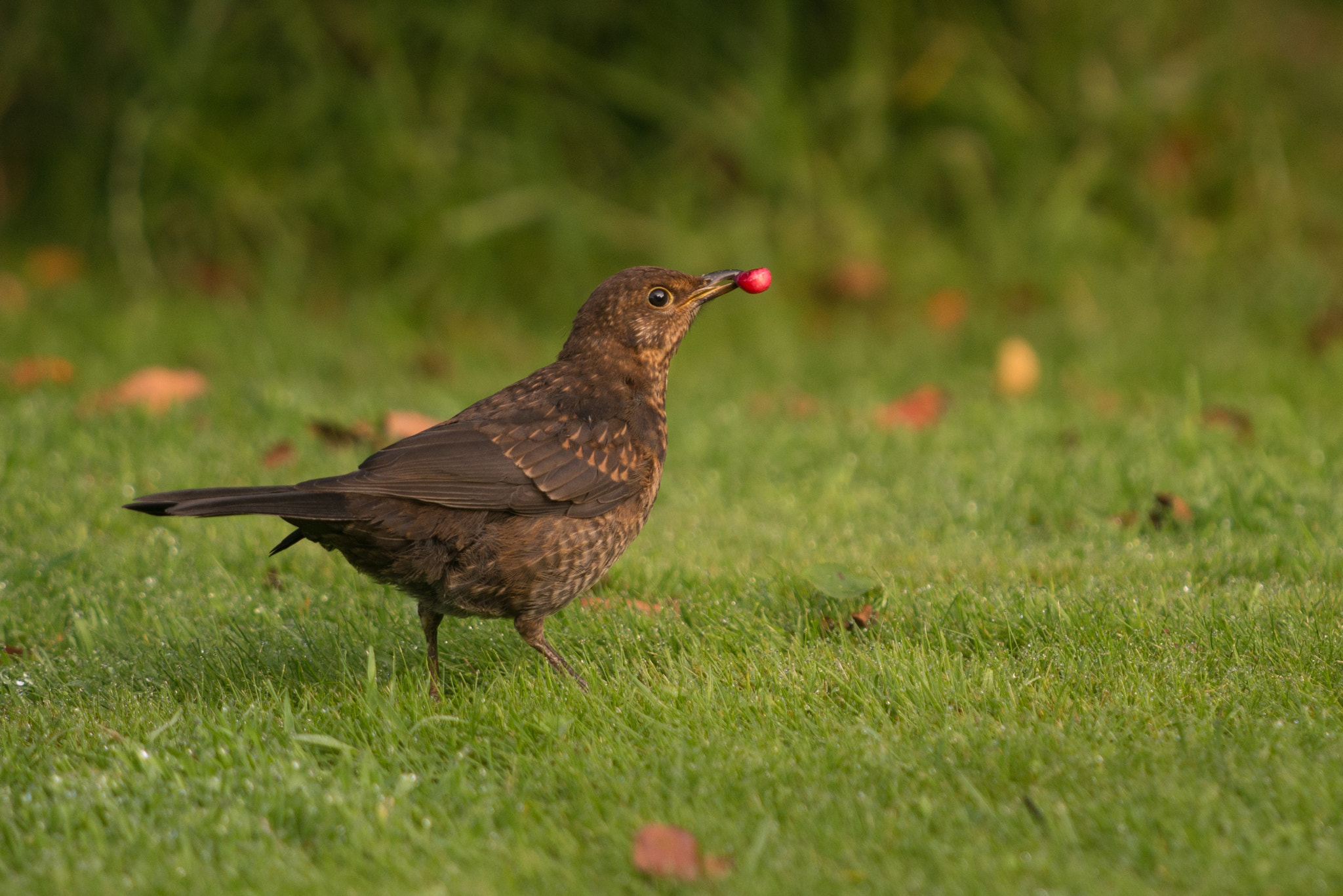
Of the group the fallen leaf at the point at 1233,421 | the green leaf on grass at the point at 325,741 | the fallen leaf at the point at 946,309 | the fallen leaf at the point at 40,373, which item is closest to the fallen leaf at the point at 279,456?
the fallen leaf at the point at 40,373

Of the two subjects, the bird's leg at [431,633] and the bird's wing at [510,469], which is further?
the bird's leg at [431,633]

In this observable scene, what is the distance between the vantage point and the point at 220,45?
882 centimetres

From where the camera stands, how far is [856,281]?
345 inches

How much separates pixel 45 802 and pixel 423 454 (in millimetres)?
1245

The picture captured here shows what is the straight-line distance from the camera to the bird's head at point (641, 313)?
14.1 feet

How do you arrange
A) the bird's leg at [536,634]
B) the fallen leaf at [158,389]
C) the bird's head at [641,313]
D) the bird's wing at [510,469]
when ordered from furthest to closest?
the fallen leaf at [158,389] < the bird's head at [641,313] < the bird's leg at [536,634] < the bird's wing at [510,469]

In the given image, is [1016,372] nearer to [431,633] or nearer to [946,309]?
[946,309]

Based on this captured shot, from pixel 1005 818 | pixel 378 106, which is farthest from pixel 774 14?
pixel 1005 818

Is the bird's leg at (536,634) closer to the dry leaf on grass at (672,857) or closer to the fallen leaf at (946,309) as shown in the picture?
the dry leaf on grass at (672,857)

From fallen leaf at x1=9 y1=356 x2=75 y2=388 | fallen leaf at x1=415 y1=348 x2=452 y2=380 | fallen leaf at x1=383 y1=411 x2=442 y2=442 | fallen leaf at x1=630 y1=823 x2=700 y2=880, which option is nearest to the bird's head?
fallen leaf at x1=383 y1=411 x2=442 y2=442

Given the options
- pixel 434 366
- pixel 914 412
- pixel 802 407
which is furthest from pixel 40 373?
pixel 914 412

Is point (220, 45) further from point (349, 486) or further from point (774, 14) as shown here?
point (349, 486)

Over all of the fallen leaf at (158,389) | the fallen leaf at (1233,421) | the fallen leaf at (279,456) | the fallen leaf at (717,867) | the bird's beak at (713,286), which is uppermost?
the bird's beak at (713,286)

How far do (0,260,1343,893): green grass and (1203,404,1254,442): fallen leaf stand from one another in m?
0.10
